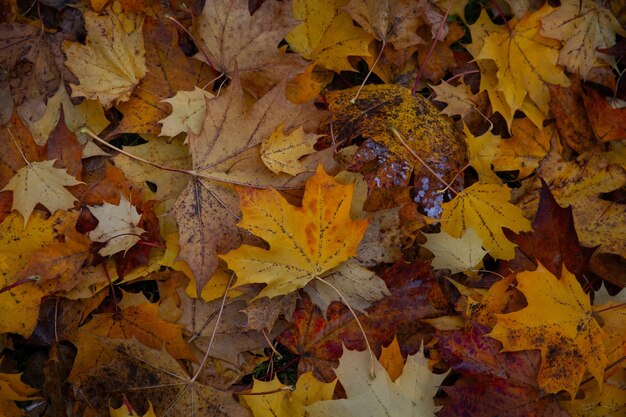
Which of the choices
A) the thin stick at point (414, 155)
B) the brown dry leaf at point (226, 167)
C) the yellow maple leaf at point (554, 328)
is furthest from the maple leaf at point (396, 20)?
the yellow maple leaf at point (554, 328)

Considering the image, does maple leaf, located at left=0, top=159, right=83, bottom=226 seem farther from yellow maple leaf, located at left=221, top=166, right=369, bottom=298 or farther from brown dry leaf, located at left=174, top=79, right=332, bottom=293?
yellow maple leaf, located at left=221, top=166, right=369, bottom=298

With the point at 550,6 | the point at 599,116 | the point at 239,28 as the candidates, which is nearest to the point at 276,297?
the point at 239,28

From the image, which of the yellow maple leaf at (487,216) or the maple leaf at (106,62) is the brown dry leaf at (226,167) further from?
the yellow maple leaf at (487,216)

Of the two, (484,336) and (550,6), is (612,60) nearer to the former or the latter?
(550,6)

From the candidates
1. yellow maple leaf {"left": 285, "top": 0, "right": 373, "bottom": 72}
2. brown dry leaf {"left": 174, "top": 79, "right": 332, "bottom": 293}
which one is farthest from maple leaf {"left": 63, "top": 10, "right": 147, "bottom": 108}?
yellow maple leaf {"left": 285, "top": 0, "right": 373, "bottom": 72}

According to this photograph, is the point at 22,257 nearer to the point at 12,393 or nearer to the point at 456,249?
the point at 12,393
